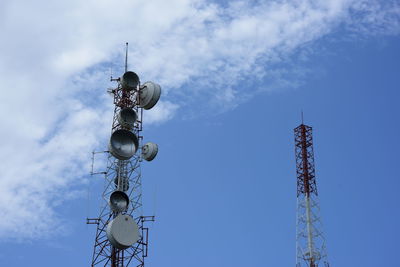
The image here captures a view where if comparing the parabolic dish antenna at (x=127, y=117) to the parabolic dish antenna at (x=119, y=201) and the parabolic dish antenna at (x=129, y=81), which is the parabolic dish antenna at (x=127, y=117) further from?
the parabolic dish antenna at (x=119, y=201)

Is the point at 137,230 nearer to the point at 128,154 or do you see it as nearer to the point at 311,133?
the point at 128,154

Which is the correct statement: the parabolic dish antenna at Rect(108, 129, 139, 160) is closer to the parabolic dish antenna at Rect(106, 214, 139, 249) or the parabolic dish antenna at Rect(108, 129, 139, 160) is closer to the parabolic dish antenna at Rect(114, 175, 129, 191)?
the parabolic dish antenna at Rect(114, 175, 129, 191)

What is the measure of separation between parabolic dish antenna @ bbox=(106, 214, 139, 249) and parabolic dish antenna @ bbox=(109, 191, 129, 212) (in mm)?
1344

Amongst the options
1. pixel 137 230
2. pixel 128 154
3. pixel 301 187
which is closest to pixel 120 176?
pixel 128 154

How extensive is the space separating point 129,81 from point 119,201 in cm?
815

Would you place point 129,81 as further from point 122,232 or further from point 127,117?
point 122,232

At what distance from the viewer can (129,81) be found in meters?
46.2

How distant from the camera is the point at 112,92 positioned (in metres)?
46.5

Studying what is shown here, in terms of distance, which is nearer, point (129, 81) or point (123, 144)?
point (123, 144)

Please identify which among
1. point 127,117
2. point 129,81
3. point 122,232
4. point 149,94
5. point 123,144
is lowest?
point 122,232

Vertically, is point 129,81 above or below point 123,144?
above

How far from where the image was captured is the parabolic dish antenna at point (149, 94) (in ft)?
151

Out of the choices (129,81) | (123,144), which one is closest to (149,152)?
(123,144)

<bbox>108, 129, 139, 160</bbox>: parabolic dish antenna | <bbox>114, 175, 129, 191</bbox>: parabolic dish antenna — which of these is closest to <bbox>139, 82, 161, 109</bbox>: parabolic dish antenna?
<bbox>108, 129, 139, 160</bbox>: parabolic dish antenna
